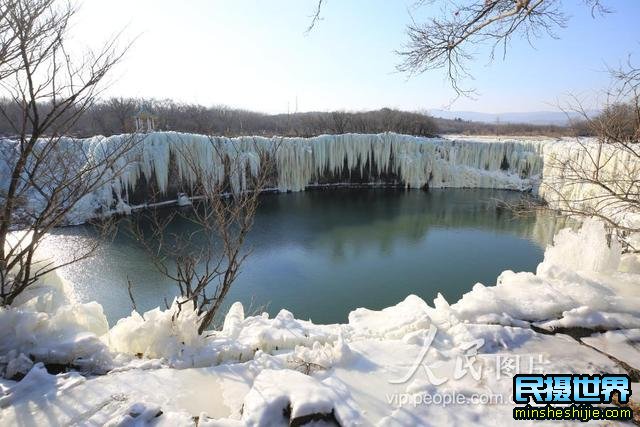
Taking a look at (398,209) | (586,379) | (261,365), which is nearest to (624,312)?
(586,379)

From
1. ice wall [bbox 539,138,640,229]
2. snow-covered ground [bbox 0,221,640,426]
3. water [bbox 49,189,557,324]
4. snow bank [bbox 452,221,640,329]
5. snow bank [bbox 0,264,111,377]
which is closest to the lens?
snow-covered ground [bbox 0,221,640,426]

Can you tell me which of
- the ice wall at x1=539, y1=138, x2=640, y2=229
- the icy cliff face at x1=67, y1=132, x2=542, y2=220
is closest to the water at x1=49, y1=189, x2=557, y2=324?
the ice wall at x1=539, y1=138, x2=640, y2=229

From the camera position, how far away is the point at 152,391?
2.32 metres

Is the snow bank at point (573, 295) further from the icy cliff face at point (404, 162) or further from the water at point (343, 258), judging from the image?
the icy cliff face at point (404, 162)

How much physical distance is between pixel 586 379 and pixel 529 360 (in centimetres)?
34

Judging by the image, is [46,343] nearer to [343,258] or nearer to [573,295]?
[573,295]

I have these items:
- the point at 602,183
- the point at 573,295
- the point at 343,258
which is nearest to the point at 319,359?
the point at 573,295

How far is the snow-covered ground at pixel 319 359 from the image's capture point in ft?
6.86

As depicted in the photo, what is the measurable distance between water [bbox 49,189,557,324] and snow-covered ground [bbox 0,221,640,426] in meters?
1.63

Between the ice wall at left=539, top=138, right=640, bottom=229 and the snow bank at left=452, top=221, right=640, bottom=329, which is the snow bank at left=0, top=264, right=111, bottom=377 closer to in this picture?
the snow bank at left=452, top=221, right=640, bottom=329

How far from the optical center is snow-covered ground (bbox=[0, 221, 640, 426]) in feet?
6.86

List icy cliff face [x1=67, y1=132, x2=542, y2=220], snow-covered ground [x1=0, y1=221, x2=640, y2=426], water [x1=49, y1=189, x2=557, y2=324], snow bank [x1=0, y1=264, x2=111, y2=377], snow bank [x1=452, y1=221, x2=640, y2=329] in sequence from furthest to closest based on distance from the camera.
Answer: icy cliff face [x1=67, y1=132, x2=542, y2=220]
water [x1=49, y1=189, x2=557, y2=324]
snow bank [x1=452, y1=221, x2=640, y2=329]
snow bank [x1=0, y1=264, x2=111, y2=377]
snow-covered ground [x1=0, y1=221, x2=640, y2=426]

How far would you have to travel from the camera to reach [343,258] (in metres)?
9.27

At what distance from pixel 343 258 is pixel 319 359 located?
21.6 feet
